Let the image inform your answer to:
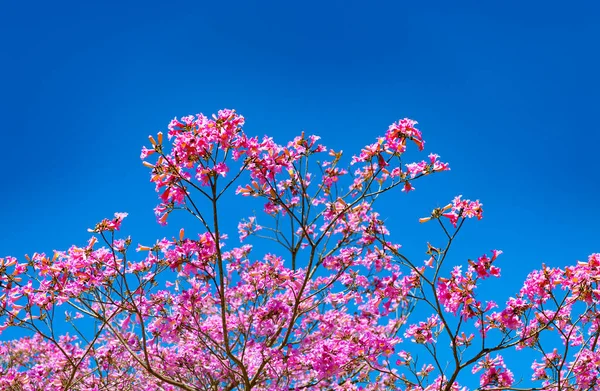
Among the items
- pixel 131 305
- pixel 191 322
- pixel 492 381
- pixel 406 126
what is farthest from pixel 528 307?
pixel 131 305

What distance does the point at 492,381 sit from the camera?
19.3ft

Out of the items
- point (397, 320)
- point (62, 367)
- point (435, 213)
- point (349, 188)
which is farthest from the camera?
point (397, 320)

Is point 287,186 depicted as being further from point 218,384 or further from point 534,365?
point 534,365

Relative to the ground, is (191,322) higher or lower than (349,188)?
lower

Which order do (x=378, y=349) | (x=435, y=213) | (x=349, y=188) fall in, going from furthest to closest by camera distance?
1. (x=349, y=188)
2. (x=378, y=349)
3. (x=435, y=213)

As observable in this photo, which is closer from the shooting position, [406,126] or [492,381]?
[406,126]

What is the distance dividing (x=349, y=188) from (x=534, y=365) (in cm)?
355

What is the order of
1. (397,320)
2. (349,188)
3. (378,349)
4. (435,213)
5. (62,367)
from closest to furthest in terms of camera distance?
(435,213), (378,349), (349,188), (62,367), (397,320)

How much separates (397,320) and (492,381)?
201 cm

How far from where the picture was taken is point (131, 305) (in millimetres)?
5234

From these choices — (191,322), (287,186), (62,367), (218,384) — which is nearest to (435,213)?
(287,186)

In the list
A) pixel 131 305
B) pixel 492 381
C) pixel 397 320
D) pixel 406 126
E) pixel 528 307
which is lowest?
pixel 492 381

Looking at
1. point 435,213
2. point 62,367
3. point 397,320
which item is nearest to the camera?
point 435,213

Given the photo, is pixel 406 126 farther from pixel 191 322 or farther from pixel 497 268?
pixel 191 322
